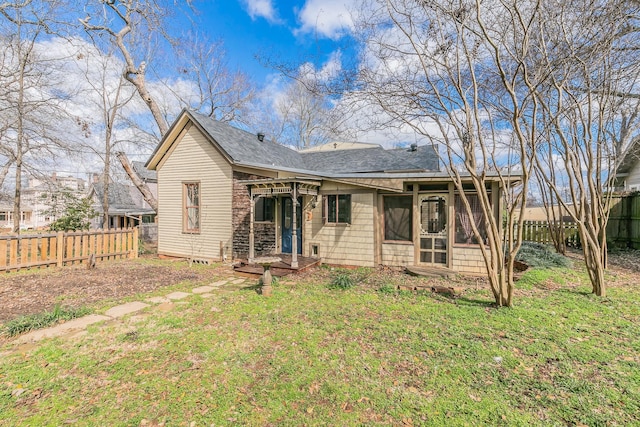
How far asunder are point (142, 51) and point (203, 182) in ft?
32.7

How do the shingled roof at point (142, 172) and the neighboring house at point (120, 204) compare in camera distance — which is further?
the neighboring house at point (120, 204)

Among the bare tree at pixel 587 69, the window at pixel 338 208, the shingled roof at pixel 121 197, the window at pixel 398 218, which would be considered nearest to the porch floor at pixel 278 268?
the window at pixel 338 208

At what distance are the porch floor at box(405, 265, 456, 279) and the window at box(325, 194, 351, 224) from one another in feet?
7.80

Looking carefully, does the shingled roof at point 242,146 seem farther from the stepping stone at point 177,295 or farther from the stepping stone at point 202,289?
the stepping stone at point 177,295

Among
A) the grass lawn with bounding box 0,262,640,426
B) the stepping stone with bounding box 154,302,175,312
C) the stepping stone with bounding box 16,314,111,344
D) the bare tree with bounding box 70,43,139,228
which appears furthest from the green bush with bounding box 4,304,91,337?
the bare tree with bounding box 70,43,139,228

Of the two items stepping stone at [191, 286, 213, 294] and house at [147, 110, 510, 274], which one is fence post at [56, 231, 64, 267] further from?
stepping stone at [191, 286, 213, 294]

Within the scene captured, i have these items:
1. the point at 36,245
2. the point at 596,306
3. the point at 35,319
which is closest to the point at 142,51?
the point at 36,245

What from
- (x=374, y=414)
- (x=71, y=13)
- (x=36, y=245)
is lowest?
(x=374, y=414)

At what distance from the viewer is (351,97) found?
6621 millimetres

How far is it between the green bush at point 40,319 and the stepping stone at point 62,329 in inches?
4.8

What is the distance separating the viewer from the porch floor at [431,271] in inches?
297

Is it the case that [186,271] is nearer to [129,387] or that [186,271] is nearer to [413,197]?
[129,387]

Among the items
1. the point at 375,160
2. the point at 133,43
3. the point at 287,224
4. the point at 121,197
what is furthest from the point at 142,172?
the point at 375,160

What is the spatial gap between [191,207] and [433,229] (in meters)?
8.89
